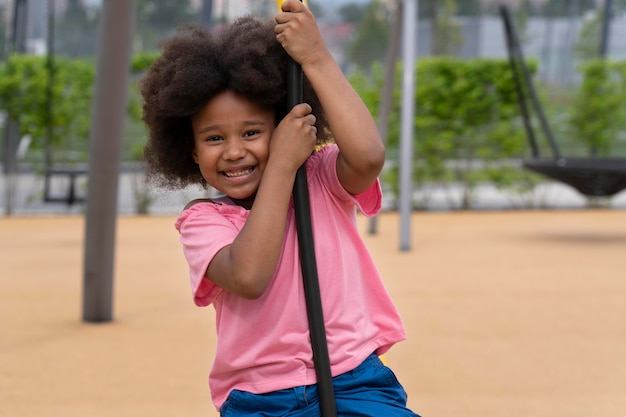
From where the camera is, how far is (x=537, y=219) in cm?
1112

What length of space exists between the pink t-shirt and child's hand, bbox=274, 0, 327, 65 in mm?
227

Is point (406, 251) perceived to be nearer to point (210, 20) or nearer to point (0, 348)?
point (0, 348)

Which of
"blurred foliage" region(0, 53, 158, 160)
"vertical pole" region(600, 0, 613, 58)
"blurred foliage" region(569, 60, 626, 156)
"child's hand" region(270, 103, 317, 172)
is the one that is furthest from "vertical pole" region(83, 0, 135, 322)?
"vertical pole" region(600, 0, 613, 58)

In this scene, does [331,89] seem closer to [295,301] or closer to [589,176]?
[295,301]

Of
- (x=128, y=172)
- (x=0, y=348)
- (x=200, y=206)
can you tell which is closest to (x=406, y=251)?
(x=0, y=348)

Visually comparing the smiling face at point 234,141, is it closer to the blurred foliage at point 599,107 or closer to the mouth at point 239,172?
the mouth at point 239,172

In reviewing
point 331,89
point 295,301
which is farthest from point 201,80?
point 295,301

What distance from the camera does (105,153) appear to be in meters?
4.96

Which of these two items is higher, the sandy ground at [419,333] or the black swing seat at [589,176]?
the black swing seat at [589,176]

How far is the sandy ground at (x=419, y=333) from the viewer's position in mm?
3617

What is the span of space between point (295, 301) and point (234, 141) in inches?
12.5

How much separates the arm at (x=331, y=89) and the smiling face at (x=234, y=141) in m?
0.13

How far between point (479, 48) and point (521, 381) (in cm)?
909

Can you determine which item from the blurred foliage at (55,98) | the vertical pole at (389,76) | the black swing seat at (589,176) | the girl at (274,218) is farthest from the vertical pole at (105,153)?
the blurred foliage at (55,98)
